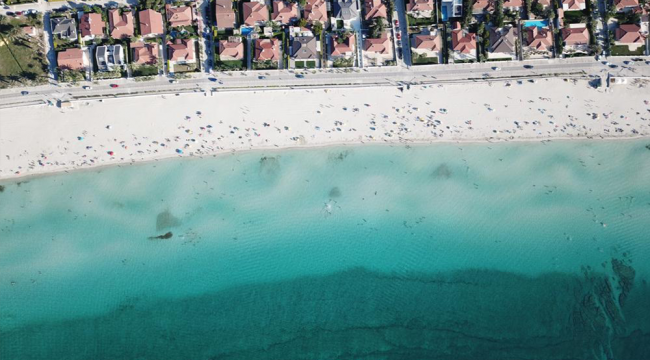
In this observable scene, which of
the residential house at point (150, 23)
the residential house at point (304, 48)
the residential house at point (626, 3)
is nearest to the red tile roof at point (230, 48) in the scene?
the residential house at point (304, 48)

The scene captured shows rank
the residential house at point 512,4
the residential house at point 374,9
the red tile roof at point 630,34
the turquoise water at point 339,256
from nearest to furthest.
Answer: the red tile roof at point 630,34, the residential house at point 512,4, the residential house at point 374,9, the turquoise water at point 339,256

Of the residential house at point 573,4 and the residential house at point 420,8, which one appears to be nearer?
the residential house at point 573,4

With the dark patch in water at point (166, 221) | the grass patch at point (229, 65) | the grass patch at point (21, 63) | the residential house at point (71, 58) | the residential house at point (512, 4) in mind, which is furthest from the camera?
the dark patch in water at point (166, 221)

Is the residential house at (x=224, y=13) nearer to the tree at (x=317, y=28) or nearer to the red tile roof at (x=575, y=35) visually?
the tree at (x=317, y=28)

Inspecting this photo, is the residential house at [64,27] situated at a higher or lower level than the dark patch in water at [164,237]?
higher

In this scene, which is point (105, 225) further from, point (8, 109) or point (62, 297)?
point (8, 109)

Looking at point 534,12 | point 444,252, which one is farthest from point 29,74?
point 534,12
